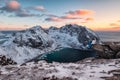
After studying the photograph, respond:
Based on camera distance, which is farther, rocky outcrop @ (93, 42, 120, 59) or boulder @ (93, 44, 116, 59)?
boulder @ (93, 44, 116, 59)

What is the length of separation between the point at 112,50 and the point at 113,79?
2917cm

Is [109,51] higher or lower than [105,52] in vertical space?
higher

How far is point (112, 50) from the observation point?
171 ft

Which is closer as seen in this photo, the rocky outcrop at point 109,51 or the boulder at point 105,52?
the rocky outcrop at point 109,51

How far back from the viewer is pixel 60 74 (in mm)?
26719

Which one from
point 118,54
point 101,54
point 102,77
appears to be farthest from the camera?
point 101,54

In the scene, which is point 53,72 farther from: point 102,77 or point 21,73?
point 102,77

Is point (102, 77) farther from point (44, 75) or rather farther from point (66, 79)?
point (44, 75)

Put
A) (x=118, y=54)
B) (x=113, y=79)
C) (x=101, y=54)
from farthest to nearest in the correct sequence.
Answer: (x=101, y=54)
(x=118, y=54)
(x=113, y=79)

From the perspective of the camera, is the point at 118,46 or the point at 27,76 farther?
the point at 118,46

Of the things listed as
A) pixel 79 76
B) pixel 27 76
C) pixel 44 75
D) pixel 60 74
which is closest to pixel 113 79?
pixel 79 76

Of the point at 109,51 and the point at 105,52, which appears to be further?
the point at 105,52

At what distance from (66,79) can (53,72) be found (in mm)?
3777

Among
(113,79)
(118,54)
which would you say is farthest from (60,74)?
(118,54)
